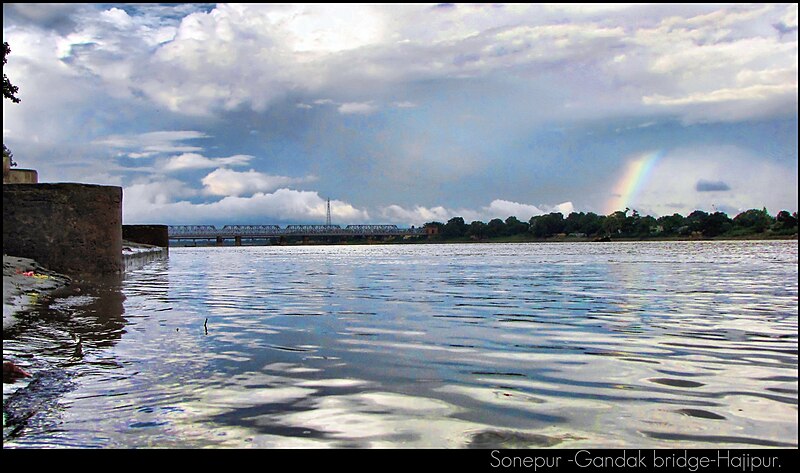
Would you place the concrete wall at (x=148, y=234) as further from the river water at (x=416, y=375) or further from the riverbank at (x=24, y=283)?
the river water at (x=416, y=375)

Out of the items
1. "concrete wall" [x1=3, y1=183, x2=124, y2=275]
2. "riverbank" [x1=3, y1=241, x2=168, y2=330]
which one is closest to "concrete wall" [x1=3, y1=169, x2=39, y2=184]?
"concrete wall" [x1=3, y1=183, x2=124, y2=275]

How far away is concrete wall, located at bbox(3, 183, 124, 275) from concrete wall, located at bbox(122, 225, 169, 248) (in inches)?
1287

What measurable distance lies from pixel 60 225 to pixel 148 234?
36296 mm

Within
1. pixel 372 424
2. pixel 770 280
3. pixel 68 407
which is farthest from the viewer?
pixel 770 280

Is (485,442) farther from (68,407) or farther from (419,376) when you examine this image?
(68,407)

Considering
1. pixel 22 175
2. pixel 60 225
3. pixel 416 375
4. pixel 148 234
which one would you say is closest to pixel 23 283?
pixel 60 225

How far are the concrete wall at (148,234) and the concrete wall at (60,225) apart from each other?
32.7 metres

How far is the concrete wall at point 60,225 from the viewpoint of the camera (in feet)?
51.5

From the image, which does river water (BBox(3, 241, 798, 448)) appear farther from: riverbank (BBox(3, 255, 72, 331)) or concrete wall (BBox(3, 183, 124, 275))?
concrete wall (BBox(3, 183, 124, 275))
